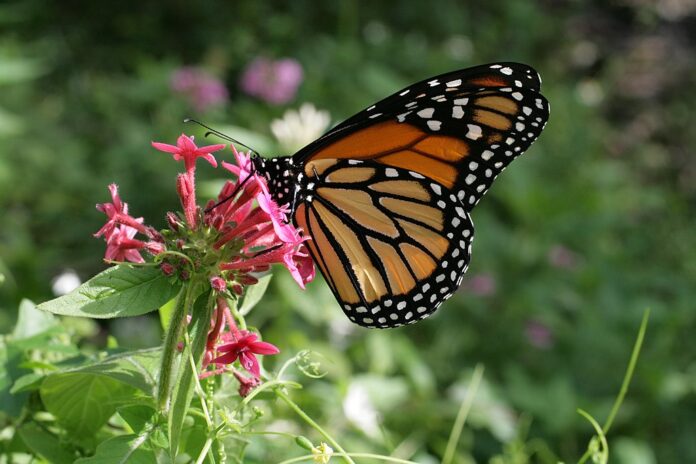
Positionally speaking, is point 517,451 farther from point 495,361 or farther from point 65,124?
point 65,124

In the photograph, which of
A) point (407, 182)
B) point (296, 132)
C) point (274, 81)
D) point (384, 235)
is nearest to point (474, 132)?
point (407, 182)

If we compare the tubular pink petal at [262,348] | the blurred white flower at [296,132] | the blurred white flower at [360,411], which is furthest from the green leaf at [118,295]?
the blurred white flower at [296,132]

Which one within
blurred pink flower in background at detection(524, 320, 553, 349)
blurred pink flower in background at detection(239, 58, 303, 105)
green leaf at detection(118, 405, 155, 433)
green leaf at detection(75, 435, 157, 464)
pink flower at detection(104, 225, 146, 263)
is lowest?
blurred pink flower in background at detection(524, 320, 553, 349)

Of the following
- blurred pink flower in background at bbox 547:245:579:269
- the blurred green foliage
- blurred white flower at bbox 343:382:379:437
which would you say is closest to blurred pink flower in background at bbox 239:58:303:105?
the blurred green foliage

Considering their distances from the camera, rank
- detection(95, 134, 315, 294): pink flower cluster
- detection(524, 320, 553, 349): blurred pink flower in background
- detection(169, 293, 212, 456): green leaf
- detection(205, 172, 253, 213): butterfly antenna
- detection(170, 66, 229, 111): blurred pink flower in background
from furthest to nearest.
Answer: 1. detection(170, 66, 229, 111): blurred pink flower in background
2. detection(524, 320, 553, 349): blurred pink flower in background
3. detection(205, 172, 253, 213): butterfly antenna
4. detection(95, 134, 315, 294): pink flower cluster
5. detection(169, 293, 212, 456): green leaf

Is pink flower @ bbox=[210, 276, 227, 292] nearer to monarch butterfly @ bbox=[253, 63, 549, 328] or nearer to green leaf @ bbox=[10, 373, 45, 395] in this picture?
green leaf @ bbox=[10, 373, 45, 395]

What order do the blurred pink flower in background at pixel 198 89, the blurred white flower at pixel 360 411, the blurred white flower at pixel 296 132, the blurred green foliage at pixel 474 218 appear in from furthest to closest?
the blurred pink flower in background at pixel 198 89
the blurred green foliage at pixel 474 218
the blurred white flower at pixel 296 132
the blurred white flower at pixel 360 411

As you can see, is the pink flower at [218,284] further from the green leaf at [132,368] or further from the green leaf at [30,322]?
the green leaf at [30,322]
